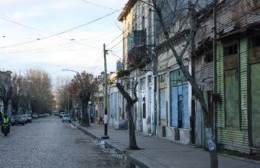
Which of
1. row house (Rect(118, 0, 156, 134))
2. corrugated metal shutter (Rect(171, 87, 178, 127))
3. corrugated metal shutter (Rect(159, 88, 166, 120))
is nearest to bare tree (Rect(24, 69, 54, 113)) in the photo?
row house (Rect(118, 0, 156, 134))

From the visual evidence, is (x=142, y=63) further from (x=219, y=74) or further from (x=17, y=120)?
(x=17, y=120)

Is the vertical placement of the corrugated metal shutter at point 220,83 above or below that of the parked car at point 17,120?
above

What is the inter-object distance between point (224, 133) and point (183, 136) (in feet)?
22.7

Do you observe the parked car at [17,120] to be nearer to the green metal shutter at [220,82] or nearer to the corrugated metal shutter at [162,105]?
the corrugated metal shutter at [162,105]

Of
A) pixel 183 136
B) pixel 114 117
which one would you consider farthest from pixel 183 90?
pixel 114 117

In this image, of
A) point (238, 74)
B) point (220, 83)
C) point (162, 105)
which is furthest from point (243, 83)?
point (162, 105)

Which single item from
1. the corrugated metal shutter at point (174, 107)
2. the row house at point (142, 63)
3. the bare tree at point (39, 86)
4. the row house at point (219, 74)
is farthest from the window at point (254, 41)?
the bare tree at point (39, 86)

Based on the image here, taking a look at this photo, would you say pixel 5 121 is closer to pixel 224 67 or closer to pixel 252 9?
pixel 224 67

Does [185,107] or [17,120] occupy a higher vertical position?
[185,107]

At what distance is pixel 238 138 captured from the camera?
66.4 ft

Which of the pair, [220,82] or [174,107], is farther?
[174,107]

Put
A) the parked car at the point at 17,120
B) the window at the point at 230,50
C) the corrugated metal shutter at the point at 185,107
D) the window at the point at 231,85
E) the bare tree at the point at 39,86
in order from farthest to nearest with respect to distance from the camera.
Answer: the bare tree at the point at 39,86 < the parked car at the point at 17,120 < the corrugated metal shutter at the point at 185,107 < the window at the point at 230,50 < the window at the point at 231,85

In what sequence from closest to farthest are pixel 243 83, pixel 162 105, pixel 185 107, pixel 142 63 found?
pixel 243 83 → pixel 185 107 → pixel 162 105 → pixel 142 63

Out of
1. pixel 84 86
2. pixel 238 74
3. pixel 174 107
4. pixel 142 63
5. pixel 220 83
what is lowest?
pixel 174 107
